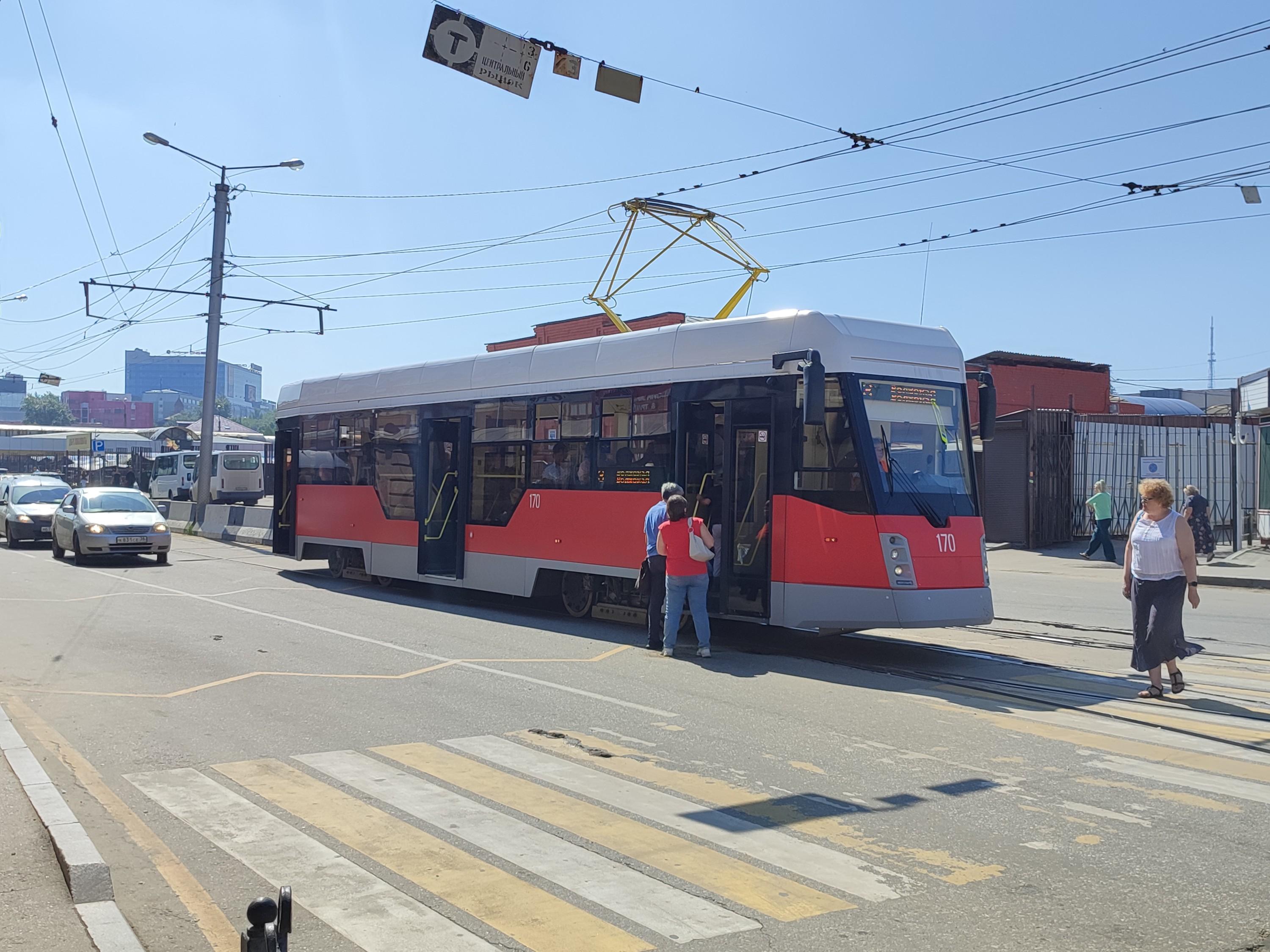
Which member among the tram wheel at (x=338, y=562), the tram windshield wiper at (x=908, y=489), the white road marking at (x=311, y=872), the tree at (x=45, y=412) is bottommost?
the white road marking at (x=311, y=872)

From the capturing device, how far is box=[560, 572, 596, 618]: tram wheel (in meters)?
14.4

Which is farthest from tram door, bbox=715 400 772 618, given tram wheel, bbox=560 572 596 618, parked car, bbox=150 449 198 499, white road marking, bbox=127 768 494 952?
parked car, bbox=150 449 198 499

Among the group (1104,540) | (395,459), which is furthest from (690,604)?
(1104,540)

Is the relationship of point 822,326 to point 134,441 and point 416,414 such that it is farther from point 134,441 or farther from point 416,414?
point 134,441

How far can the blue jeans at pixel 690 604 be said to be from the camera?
1162cm

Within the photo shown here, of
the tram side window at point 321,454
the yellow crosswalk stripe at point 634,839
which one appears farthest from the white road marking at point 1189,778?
the tram side window at point 321,454

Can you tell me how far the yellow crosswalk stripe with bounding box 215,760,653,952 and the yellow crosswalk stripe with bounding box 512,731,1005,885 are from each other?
150 centimetres

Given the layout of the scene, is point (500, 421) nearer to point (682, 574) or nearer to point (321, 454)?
point (682, 574)

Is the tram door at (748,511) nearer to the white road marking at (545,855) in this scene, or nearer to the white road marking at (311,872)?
the white road marking at (545,855)

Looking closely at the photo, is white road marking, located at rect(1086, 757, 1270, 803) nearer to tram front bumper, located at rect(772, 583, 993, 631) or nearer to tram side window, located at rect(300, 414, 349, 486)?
tram front bumper, located at rect(772, 583, 993, 631)

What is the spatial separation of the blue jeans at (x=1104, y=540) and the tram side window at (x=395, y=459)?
14.5m

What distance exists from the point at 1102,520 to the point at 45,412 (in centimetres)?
18873

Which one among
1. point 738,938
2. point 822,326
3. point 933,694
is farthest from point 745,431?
point 738,938

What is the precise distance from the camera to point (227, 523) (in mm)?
31391
